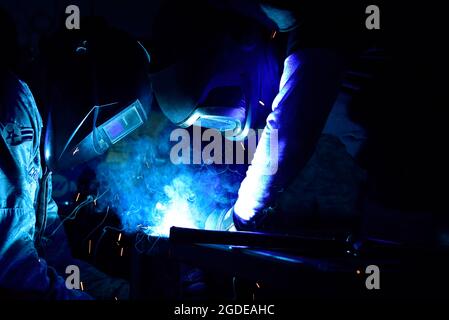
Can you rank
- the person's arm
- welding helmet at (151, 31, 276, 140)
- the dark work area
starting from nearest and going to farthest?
the dark work area → the person's arm → welding helmet at (151, 31, 276, 140)

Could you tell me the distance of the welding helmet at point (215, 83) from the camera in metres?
2.46

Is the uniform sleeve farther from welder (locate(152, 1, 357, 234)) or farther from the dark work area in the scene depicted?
welder (locate(152, 1, 357, 234))

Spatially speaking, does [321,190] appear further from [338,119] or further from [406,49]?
[406,49]

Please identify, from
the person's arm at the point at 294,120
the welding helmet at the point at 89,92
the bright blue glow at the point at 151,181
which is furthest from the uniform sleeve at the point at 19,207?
the person's arm at the point at 294,120

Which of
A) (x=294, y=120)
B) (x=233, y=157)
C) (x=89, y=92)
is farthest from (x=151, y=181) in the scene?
(x=294, y=120)

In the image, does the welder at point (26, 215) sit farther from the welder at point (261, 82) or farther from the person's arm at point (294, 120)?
the person's arm at point (294, 120)

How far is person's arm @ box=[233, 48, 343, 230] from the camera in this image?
199 cm

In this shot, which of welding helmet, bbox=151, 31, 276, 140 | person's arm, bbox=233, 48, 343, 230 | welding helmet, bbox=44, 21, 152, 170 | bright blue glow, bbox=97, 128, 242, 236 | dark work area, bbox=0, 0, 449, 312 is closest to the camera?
dark work area, bbox=0, 0, 449, 312

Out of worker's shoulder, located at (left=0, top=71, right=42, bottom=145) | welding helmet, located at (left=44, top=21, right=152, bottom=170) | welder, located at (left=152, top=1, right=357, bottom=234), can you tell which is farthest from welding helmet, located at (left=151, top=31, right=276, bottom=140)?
worker's shoulder, located at (left=0, top=71, right=42, bottom=145)

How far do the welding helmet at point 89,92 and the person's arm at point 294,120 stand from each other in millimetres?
1364

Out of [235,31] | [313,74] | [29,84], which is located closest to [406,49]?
[313,74]

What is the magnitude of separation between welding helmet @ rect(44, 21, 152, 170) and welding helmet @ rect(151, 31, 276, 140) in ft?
1.40
